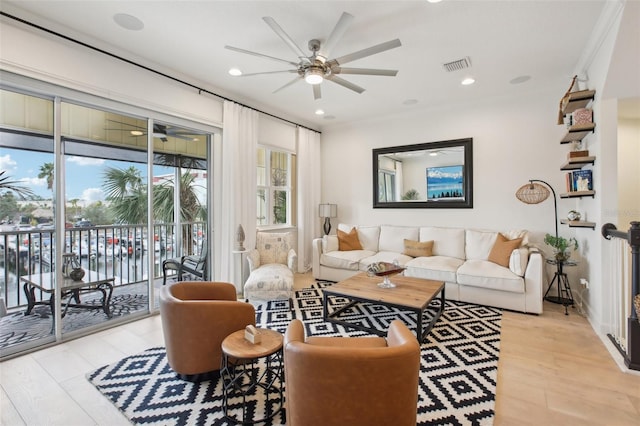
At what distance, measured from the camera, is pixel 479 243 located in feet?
14.1

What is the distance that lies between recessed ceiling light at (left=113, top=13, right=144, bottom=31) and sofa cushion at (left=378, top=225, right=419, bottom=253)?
13.9 feet

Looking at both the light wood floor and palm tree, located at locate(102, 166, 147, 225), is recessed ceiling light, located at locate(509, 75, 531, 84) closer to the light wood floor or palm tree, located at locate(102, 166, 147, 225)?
the light wood floor

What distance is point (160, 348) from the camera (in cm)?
264

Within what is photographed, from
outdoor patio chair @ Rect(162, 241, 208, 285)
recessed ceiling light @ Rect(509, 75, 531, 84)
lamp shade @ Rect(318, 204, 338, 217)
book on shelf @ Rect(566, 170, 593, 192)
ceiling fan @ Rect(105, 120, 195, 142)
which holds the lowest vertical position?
outdoor patio chair @ Rect(162, 241, 208, 285)

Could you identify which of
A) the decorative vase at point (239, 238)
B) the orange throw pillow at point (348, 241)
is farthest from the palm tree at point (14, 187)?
the orange throw pillow at point (348, 241)

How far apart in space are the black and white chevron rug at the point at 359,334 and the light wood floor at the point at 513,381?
9 cm

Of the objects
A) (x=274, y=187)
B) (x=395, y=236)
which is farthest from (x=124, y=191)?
(x=395, y=236)

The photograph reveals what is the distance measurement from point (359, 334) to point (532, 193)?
323 cm

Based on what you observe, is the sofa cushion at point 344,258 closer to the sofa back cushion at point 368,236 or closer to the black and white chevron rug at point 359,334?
the sofa back cushion at point 368,236

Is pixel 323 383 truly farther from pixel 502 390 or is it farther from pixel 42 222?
pixel 42 222

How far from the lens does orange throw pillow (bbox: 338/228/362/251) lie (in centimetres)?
508

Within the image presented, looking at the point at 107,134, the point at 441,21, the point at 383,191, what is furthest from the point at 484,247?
the point at 107,134

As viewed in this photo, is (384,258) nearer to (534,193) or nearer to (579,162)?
(534,193)

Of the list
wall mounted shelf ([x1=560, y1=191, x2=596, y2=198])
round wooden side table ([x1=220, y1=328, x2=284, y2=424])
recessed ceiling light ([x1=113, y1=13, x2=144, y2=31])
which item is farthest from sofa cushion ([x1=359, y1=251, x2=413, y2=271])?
recessed ceiling light ([x1=113, y1=13, x2=144, y2=31])
